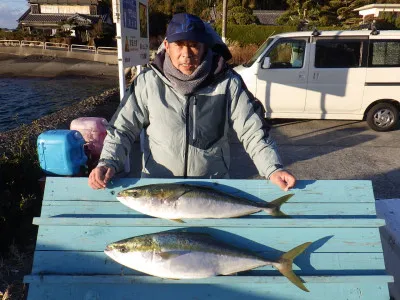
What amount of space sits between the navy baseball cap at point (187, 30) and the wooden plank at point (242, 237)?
1.18m

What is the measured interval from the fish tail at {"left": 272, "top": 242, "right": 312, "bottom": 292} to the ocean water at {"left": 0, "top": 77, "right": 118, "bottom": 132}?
40.8 ft

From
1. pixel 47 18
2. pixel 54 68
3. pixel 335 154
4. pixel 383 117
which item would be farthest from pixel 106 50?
pixel 335 154

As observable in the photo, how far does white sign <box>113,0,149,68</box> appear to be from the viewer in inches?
203

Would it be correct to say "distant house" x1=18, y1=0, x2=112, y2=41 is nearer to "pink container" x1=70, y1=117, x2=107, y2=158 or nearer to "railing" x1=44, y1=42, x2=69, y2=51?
"railing" x1=44, y1=42, x2=69, y2=51

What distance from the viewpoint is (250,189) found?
239cm

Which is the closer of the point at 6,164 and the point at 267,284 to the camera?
the point at 267,284

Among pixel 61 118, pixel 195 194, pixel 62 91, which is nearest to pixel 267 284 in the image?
pixel 195 194

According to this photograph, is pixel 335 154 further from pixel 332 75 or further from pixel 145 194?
pixel 145 194

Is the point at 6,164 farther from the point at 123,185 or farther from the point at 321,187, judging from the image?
the point at 321,187

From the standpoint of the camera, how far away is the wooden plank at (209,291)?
2078 millimetres

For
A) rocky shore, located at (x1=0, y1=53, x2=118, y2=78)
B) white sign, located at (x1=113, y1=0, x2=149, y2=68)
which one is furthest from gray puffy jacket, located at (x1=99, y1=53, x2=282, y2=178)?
rocky shore, located at (x1=0, y1=53, x2=118, y2=78)

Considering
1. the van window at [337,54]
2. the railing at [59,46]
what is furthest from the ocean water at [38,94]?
the van window at [337,54]

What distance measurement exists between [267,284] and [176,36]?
159 centimetres

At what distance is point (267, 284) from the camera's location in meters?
2.09
